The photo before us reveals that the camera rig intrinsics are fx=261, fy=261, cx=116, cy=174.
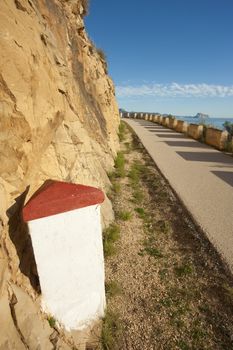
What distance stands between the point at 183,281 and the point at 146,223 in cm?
197

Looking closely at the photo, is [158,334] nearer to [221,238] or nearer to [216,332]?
[216,332]

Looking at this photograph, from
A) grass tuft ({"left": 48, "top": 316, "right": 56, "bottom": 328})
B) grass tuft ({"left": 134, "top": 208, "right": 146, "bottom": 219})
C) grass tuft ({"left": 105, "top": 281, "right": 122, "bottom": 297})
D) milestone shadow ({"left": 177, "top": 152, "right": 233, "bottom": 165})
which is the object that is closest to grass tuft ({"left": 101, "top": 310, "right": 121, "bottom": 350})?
grass tuft ({"left": 105, "top": 281, "right": 122, "bottom": 297})

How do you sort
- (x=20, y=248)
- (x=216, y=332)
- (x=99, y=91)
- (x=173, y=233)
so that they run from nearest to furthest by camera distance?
(x=20, y=248)
(x=216, y=332)
(x=173, y=233)
(x=99, y=91)

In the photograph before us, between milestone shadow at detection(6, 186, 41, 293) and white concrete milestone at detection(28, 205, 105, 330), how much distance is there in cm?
22

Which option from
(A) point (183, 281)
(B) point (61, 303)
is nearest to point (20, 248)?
(B) point (61, 303)

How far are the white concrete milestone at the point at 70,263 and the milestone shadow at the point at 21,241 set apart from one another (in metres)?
0.22

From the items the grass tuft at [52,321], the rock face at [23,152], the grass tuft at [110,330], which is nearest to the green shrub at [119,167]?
the rock face at [23,152]

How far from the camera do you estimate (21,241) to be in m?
2.92

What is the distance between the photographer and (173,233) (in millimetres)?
5418

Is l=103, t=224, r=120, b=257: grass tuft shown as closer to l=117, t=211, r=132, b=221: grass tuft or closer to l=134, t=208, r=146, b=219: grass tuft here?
l=117, t=211, r=132, b=221: grass tuft

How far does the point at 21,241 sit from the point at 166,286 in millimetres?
2307

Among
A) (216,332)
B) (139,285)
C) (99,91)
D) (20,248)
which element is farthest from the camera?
(99,91)

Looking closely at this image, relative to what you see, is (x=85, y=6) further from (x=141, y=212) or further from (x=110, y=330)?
(x=110, y=330)

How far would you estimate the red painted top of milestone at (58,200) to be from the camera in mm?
2424
